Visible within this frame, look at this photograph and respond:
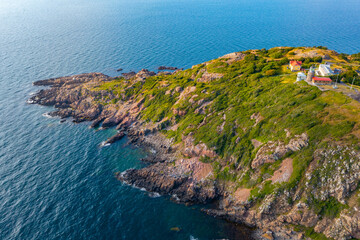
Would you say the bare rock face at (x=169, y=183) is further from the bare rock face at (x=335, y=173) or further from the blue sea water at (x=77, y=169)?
the bare rock face at (x=335, y=173)

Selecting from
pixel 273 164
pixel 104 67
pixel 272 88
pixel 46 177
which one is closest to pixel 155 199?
pixel 273 164

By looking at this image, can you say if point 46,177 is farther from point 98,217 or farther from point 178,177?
point 178,177

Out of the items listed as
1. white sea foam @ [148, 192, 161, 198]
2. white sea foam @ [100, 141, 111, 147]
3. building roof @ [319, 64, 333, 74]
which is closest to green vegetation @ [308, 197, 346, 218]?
white sea foam @ [148, 192, 161, 198]

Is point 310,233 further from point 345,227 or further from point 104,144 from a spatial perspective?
point 104,144

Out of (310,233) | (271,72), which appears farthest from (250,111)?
(310,233)

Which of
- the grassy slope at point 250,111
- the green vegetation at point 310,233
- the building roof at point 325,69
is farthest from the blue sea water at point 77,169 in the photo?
the building roof at point 325,69
